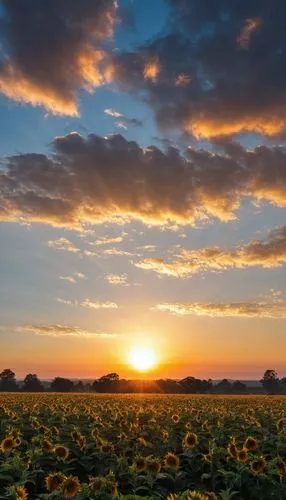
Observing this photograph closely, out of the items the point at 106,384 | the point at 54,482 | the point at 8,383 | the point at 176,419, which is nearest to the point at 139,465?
the point at 54,482

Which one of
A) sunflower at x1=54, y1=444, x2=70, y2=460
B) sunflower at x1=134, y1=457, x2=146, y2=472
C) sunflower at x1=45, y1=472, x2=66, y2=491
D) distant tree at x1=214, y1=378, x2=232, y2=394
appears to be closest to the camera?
sunflower at x1=45, y1=472, x2=66, y2=491

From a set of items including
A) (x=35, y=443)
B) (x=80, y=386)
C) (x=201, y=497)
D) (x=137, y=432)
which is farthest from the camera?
(x=80, y=386)

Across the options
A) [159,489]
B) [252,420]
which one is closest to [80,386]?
[252,420]

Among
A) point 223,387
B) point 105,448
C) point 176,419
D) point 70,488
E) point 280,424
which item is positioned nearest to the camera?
point 70,488

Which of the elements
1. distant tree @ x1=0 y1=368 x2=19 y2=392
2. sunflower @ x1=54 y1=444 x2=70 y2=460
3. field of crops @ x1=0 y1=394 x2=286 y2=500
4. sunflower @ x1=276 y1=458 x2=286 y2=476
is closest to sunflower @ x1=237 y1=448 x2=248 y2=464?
field of crops @ x1=0 y1=394 x2=286 y2=500

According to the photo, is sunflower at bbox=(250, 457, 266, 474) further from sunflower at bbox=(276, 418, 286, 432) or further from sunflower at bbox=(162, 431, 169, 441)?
sunflower at bbox=(276, 418, 286, 432)

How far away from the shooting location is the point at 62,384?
116 m

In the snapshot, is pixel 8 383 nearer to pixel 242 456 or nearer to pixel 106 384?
pixel 106 384

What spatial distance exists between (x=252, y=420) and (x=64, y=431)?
24.1 feet

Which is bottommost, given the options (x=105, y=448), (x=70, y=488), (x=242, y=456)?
(x=70, y=488)

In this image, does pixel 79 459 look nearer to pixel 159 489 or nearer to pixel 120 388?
pixel 159 489

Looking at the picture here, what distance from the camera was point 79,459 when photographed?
616 inches

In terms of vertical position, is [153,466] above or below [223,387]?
below

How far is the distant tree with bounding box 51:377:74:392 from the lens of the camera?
4572 inches
